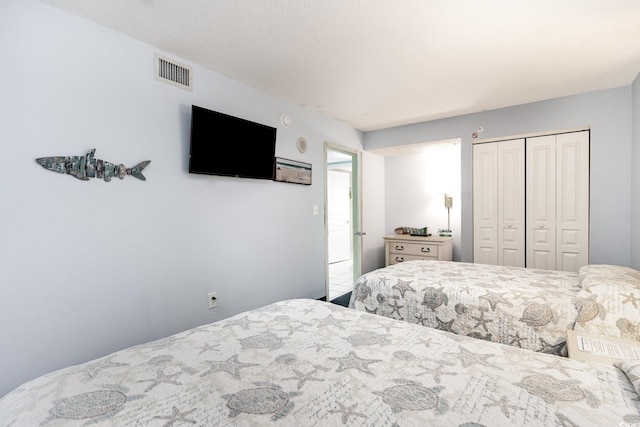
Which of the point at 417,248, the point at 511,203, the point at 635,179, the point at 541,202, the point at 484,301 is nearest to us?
the point at 484,301

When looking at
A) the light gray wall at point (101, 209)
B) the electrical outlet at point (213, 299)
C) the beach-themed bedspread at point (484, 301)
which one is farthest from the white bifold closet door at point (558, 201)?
the electrical outlet at point (213, 299)

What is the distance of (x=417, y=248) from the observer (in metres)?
4.17

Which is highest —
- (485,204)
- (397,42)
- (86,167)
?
(397,42)

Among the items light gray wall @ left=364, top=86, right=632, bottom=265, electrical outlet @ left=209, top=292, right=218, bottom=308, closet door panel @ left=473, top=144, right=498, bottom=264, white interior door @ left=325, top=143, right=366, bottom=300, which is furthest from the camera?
white interior door @ left=325, top=143, right=366, bottom=300

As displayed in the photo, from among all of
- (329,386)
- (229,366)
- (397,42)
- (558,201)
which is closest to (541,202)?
(558,201)

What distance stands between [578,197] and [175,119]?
3848mm

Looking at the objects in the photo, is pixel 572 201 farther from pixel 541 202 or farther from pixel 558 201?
pixel 541 202

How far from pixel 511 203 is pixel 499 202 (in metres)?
0.12

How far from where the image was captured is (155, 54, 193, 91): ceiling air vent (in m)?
2.27

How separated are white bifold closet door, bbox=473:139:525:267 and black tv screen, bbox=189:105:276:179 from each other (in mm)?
2496

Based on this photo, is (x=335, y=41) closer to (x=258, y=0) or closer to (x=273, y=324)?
(x=258, y=0)

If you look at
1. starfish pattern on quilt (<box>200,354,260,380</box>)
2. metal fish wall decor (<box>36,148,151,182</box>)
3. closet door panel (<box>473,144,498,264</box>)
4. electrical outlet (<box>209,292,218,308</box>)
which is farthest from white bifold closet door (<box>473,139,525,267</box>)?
metal fish wall decor (<box>36,148,151,182</box>)

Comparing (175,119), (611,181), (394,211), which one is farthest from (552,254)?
(175,119)

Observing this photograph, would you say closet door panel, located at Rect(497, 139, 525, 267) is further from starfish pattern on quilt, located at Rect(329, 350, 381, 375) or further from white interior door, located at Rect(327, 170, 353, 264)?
white interior door, located at Rect(327, 170, 353, 264)
